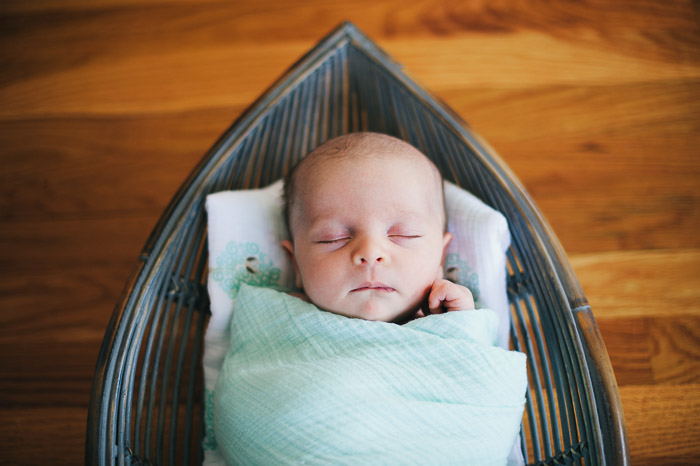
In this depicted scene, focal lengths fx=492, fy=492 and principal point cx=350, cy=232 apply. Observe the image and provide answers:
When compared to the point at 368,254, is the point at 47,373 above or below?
below

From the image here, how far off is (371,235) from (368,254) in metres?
Result: 0.04

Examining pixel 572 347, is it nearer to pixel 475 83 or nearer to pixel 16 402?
pixel 475 83

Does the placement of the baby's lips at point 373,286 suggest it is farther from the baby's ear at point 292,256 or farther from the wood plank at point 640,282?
the wood plank at point 640,282

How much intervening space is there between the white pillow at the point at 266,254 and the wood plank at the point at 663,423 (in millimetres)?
416

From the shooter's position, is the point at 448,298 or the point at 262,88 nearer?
the point at 448,298

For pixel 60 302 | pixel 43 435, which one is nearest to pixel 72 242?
pixel 60 302

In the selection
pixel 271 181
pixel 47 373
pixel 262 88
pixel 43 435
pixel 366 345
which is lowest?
pixel 43 435

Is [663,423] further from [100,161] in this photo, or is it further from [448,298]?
[100,161]

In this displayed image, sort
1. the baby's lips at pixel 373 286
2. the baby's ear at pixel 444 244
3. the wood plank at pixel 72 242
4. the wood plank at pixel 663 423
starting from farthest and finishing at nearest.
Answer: the wood plank at pixel 72 242, the wood plank at pixel 663 423, the baby's ear at pixel 444 244, the baby's lips at pixel 373 286

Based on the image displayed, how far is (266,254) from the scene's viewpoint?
3.22 ft

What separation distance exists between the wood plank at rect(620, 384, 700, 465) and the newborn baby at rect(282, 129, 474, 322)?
1.80 feet

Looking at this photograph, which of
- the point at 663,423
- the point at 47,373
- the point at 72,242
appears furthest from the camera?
the point at 72,242

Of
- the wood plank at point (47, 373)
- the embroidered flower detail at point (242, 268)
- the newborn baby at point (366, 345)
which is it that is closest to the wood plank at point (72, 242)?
the wood plank at point (47, 373)

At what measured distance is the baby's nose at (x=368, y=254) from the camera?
760mm
